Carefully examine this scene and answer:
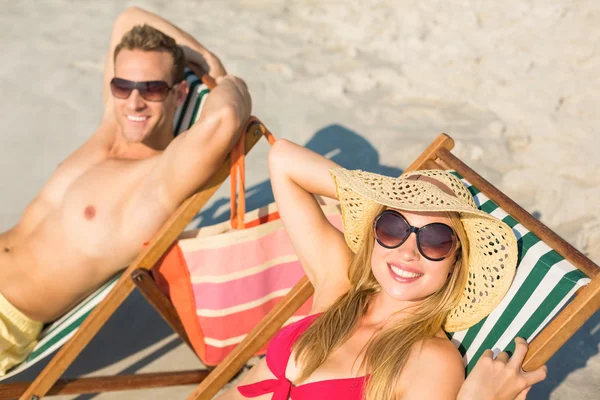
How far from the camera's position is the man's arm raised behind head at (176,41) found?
3.55 meters

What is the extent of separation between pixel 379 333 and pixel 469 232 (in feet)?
1.25

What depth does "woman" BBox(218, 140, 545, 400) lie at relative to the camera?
1960 mm

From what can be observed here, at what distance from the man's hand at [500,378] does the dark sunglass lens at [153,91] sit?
176cm

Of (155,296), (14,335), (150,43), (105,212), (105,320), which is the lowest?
(14,335)

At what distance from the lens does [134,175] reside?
9.75ft

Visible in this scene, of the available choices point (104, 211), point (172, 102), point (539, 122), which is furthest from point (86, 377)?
point (539, 122)

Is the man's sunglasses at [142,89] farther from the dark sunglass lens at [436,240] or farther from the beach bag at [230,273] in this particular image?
the dark sunglass lens at [436,240]

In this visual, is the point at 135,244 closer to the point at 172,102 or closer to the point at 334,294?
the point at 172,102

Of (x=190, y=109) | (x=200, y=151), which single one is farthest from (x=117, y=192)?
(x=190, y=109)

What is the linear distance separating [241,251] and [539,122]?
9.61ft

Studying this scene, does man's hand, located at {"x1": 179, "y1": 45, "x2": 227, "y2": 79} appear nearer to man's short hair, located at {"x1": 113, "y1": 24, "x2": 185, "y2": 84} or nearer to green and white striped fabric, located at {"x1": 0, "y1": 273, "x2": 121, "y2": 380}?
man's short hair, located at {"x1": 113, "y1": 24, "x2": 185, "y2": 84}

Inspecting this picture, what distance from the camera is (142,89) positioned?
10.1 ft

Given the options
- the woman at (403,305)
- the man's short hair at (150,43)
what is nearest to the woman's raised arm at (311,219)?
the woman at (403,305)

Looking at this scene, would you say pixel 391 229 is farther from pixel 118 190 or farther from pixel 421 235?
pixel 118 190
